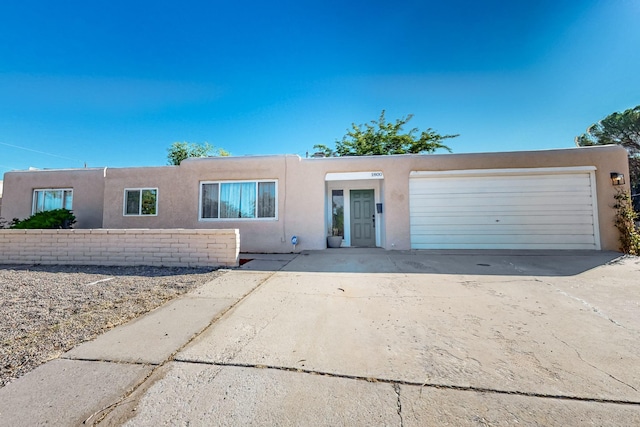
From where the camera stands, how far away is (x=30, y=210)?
10.2 metres

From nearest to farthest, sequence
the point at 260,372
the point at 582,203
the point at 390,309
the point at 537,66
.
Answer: the point at 260,372 → the point at 390,309 → the point at 582,203 → the point at 537,66

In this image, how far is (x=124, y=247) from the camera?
241 inches

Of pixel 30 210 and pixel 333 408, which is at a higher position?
pixel 30 210

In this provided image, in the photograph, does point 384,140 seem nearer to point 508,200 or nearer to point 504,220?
point 508,200

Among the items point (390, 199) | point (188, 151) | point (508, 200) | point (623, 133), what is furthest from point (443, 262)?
point (188, 151)

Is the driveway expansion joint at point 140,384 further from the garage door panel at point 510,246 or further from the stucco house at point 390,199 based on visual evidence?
the garage door panel at point 510,246

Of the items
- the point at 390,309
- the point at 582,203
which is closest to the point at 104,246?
the point at 390,309

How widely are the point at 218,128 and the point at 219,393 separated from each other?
15029mm

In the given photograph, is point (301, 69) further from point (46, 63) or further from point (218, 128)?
point (46, 63)

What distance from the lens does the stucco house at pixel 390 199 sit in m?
7.63

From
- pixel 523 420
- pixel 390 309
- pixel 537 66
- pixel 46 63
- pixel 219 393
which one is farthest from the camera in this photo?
pixel 46 63

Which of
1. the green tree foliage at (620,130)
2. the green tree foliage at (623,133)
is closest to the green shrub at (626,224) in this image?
the green tree foliage at (623,133)

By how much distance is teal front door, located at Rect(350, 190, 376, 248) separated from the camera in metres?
9.21

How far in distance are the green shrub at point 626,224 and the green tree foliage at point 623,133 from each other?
1127 centimetres
